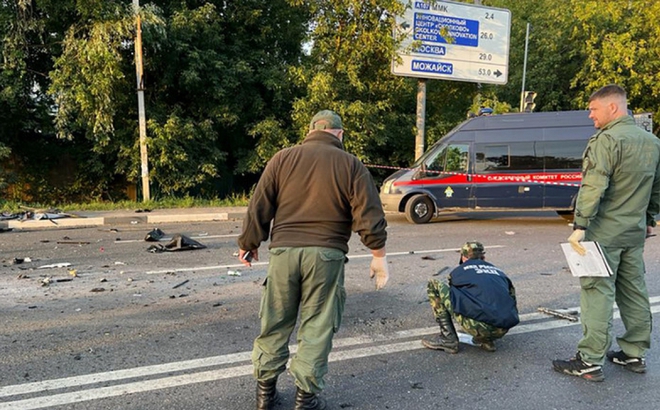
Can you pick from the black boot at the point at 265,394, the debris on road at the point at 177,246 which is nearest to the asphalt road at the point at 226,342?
the black boot at the point at 265,394

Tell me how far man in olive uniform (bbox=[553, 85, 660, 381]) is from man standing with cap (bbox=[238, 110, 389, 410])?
5.12ft

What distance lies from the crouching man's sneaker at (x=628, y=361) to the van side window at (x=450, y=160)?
301 inches

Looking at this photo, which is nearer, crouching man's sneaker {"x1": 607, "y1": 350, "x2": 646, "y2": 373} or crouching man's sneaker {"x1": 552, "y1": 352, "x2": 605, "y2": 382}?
crouching man's sneaker {"x1": 552, "y1": 352, "x2": 605, "y2": 382}

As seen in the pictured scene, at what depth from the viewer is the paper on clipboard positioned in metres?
3.20

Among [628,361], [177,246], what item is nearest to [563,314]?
[628,361]

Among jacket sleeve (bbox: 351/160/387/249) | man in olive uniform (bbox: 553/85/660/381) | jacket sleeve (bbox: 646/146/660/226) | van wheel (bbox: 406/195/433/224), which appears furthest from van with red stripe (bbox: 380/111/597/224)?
jacket sleeve (bbox: 351/160/387/249)

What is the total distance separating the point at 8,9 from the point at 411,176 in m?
11.1

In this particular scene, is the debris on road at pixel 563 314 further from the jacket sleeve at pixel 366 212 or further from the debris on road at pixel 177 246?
the debris on road at pixel 177 246

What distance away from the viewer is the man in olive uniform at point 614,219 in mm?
3191

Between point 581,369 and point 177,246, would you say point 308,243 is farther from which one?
point 177,246

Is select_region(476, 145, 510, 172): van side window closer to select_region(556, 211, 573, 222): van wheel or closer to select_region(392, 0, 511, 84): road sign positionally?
select_region(556, 211, 573, 222): van wheel

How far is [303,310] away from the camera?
9.37ft

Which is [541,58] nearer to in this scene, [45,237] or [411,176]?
[411,176]

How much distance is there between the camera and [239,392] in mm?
3111
